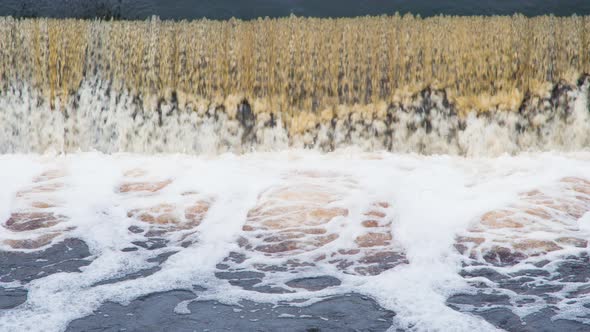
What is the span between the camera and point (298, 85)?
8.22 metres

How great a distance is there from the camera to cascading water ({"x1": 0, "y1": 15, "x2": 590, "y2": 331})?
17.5 ft

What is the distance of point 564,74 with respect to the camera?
799cm

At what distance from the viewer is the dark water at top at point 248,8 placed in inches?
368

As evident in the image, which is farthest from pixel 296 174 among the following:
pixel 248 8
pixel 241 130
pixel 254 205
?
pixel 248 8

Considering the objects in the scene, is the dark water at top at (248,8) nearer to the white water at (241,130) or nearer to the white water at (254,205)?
the white water at (241,130)

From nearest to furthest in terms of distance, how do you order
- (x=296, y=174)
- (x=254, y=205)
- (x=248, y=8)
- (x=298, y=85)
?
(x=254, y=205) < (x=296, y=174) < (x=298, y=85) < (x=248, y=8)

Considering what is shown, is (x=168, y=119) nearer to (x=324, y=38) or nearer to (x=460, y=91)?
(x=324, y=38)

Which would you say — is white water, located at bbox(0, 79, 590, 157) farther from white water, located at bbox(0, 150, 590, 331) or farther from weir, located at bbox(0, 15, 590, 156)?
white water, located at bbox(0, 150, 590, 331)

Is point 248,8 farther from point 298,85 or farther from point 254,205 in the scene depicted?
point 254,205

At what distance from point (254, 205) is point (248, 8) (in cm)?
326

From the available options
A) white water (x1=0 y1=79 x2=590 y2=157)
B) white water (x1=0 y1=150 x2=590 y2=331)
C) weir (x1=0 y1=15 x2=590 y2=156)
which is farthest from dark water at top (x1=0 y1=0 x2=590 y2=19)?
white water (x1=0 y1=150 x2=590 y2=331)

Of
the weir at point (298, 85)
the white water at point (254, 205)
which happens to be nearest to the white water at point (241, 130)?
the weir at point (298, 85)

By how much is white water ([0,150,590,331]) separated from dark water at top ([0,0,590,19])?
1897mm

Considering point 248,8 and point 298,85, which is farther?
point 248,8
